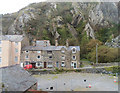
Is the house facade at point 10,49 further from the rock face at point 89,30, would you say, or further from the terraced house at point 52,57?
the rock face at point 89,30

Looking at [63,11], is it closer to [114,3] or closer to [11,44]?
[114,3]

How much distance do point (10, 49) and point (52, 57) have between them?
1038cm

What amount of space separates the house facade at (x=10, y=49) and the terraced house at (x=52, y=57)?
1.55 metres

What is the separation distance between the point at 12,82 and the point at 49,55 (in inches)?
816

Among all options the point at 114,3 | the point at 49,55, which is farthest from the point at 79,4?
the point at 49,55

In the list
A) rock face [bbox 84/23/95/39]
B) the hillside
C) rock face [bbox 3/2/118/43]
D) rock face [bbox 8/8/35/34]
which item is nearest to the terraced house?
the hillside

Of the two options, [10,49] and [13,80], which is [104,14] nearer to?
[10,49]

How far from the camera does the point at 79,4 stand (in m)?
63.8

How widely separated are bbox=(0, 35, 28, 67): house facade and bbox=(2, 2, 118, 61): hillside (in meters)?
19.5

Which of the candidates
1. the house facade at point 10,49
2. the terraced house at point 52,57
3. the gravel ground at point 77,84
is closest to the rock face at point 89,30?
the terraced house at point 52,57

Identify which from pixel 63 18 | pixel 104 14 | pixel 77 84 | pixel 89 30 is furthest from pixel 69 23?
pixel 77 84

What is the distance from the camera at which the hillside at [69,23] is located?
5123cm

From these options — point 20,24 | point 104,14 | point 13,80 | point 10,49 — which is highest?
point 104,14

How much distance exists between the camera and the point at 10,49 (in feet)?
104
